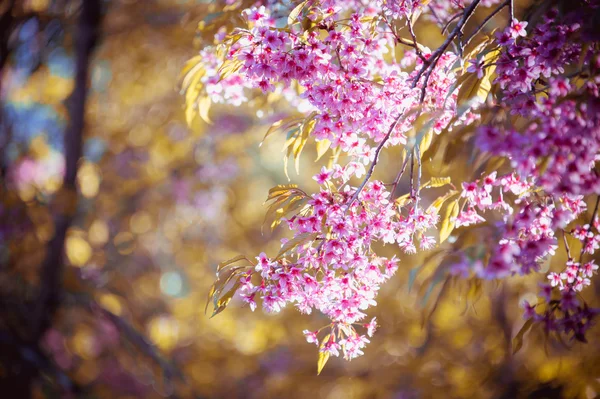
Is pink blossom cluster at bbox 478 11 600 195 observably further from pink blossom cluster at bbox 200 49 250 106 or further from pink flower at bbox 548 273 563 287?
pink blossom cluster at bbox 200 49 250 106

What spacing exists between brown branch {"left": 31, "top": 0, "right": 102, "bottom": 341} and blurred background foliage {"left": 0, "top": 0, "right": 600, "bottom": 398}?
0.08 metres

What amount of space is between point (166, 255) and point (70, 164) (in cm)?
300

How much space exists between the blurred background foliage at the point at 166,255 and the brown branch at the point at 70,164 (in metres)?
0.08

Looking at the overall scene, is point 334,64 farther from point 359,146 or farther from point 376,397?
point 376,397

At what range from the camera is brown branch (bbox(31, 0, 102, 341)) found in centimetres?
Answer: 286

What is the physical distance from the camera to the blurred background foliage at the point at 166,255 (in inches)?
101

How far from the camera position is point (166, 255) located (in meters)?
5.85

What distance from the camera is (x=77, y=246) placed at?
5.23 meters

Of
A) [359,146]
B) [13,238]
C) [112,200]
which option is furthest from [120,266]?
[359,146]

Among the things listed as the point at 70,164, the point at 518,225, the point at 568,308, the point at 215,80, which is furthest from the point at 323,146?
the point at 70,164

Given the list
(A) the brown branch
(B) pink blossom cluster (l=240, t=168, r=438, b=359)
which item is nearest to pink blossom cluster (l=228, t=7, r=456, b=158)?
(B) pink blossom cluster (l=240, t=168, r=438, b=359)

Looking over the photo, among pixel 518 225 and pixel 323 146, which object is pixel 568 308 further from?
pixel 323 146

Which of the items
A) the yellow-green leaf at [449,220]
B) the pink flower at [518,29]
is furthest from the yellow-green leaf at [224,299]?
the pink flower at [518,29]

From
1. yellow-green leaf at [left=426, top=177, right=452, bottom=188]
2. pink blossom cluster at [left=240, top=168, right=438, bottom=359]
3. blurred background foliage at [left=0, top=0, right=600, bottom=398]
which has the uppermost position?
yellow-green leaf at [left=426, top=177, right=452, bottom=188]
